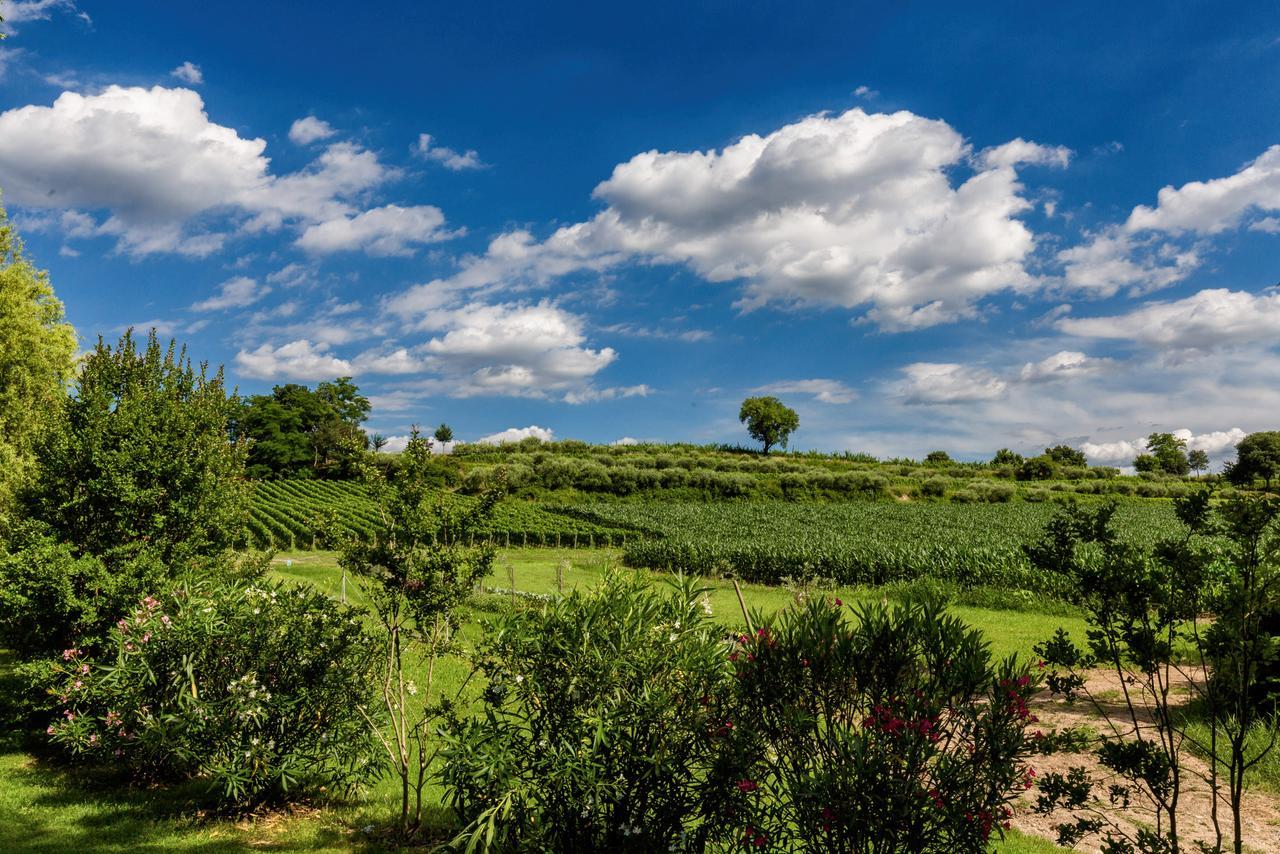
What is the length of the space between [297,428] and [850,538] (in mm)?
72802

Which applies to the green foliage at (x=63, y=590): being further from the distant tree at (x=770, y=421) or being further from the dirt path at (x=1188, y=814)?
the distant tree at (x=770, y=421)

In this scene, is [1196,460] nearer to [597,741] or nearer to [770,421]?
[770,421]

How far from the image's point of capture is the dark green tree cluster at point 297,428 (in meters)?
80.1

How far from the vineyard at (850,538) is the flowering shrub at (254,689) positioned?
16.0 m

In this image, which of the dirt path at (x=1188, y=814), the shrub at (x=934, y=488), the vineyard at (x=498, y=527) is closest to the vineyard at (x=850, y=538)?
the vineyard at (x=498, y=527)

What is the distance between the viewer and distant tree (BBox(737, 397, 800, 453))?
10638 centimetres

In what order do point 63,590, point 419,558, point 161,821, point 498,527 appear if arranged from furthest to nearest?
point 498,527, point 63,590, point 161,821, point 419,558

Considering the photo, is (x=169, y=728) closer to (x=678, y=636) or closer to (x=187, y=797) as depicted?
(x=187, y=797)

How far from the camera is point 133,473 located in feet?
35.0

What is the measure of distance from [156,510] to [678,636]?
9.42 metres

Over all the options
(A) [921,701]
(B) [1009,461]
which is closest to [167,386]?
(A) [921,701]

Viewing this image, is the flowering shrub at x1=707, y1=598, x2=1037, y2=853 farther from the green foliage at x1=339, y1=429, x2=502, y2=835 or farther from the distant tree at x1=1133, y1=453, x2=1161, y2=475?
the distant tree at x1=1133, y1=453, x2=1161, y2=475

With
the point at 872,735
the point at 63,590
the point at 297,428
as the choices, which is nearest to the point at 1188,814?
the point at 872,735

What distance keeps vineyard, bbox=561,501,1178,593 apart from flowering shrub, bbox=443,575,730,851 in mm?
14354
